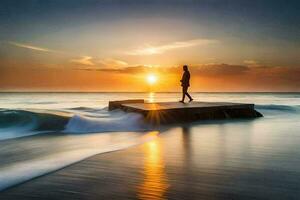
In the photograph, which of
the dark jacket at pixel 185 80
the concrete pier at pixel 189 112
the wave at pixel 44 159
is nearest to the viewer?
the wave at pixel 44 159

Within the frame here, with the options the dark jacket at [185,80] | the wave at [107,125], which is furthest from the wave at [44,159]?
the dark jacket at [185,80]

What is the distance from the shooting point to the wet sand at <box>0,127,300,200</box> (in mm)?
3818

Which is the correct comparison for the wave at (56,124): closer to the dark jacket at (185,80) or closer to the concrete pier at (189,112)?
the concrete pier at (189,112)

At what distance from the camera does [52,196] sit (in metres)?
3.77

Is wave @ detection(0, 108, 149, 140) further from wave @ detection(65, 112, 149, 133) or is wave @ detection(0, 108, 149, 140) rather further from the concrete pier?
the concrete pier

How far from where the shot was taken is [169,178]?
176 inches

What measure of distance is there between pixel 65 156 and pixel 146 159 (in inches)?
74.1

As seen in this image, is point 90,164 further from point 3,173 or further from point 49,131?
point 49,131

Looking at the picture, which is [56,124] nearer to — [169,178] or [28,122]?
[28,122]

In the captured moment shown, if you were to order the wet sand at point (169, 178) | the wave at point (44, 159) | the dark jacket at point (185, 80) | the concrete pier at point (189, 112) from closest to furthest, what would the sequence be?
the wet sand at point (169, 178)
the wave at point (44, 159)
the concrete pier at point (189, 112)
the dark jacket at point (185, 80)

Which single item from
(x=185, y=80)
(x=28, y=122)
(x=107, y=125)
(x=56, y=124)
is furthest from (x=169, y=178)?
(x=185, y=80)

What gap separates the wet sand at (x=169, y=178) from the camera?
12.5 feet

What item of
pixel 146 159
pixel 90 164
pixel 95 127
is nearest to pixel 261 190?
pixel 146 159

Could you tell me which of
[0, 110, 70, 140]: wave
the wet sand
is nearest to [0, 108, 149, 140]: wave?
[0, 110, 70, 140]: wave
